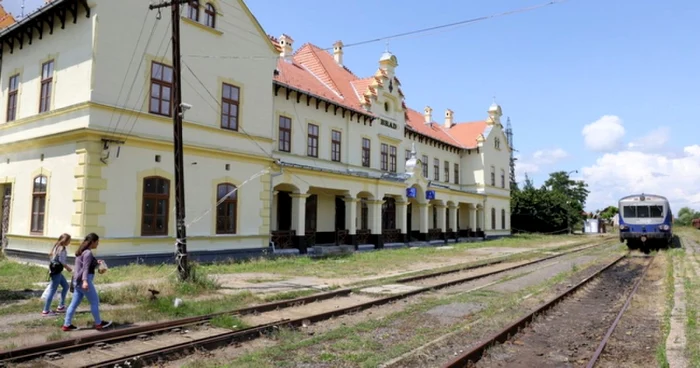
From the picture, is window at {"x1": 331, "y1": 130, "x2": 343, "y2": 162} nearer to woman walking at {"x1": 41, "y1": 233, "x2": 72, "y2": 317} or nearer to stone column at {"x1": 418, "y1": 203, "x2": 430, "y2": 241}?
stone column at {"x1": 418, "y1": 203, "x2": 430, "y2": 241}

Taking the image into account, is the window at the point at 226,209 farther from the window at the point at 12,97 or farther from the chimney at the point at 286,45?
the chimney at the point at 286,45

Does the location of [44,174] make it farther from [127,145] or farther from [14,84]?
[14,84]

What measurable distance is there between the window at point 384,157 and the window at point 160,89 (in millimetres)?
14769

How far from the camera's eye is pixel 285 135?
72.3ft

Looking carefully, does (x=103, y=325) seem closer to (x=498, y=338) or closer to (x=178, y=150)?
(x=178, y=150)

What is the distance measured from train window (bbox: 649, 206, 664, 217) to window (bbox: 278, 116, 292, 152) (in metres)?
19.6

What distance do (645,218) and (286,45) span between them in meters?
21.6

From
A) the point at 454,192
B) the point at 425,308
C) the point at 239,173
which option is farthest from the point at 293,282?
the point at 454,192

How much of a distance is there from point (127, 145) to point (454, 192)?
2412 cm

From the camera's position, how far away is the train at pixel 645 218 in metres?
25.5

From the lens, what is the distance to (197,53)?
17000 mm

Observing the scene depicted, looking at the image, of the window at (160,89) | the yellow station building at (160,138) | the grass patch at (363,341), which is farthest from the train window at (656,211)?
the window at (160,89)

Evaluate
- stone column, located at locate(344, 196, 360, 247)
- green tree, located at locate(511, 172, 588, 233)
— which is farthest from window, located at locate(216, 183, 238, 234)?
green tree, located at locate(511, 172, 588, 233)

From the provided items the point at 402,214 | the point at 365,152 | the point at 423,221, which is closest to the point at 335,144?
the point at 365,152
